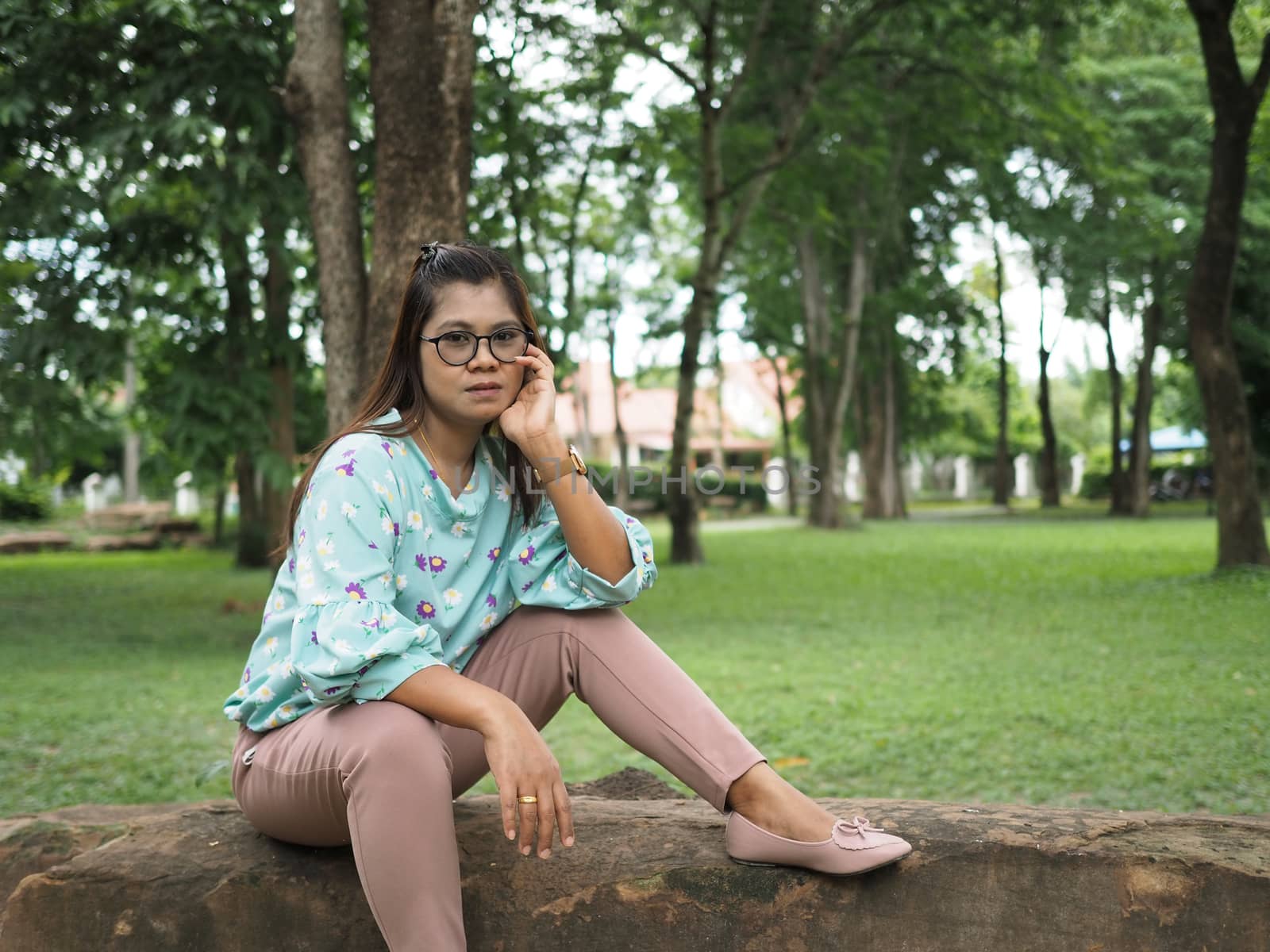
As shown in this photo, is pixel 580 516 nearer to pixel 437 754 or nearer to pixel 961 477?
pixel 437 754

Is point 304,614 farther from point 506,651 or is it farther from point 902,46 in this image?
point 902,46

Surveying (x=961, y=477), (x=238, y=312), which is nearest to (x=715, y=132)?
(x=238, y=312)

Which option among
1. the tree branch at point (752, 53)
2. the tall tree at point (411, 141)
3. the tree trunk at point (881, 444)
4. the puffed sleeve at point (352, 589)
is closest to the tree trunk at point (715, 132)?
the tree branch at point (752, 53)

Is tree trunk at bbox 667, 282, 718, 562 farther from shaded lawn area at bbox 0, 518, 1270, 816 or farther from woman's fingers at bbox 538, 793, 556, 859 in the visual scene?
woman's fingers at bbox 538, 793, 556, 859

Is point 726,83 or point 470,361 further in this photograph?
point 726,83

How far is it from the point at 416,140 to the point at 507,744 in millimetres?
4566

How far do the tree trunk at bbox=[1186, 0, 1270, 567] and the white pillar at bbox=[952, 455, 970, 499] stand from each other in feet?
130

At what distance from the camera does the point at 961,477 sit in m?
50.8

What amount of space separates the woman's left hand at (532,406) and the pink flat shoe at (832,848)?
0.84 m

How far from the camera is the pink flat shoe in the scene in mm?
2176

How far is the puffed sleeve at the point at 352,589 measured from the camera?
1929 mm

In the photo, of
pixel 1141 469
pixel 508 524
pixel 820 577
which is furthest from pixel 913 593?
pixel 1141 469

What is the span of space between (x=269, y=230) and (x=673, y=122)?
6.10 metres

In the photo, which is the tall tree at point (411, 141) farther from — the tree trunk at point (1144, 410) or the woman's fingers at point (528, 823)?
the tree trunk at point (1144, 410)
